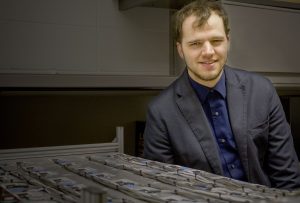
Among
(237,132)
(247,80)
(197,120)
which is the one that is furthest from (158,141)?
(247,80)

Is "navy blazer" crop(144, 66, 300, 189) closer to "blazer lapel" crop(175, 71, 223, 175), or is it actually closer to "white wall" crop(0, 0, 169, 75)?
"blazer lapel" crop(175, 71, 223, 175)

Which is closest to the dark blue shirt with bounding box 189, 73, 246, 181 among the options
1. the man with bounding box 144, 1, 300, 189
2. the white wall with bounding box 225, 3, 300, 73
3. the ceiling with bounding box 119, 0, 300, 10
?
the man with bounding box 144, 1, 300, 189

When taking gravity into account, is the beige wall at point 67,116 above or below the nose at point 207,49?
below

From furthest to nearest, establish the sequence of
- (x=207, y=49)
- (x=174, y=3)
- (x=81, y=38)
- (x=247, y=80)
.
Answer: (x=174, y=3)
(x=81, y=38)
(x=247, y=80)
(x=207, y=49)

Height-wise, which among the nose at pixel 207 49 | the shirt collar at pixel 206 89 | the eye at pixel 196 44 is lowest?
the shirt collar at pixel 206 89

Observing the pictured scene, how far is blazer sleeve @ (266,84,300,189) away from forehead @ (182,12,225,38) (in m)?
0.33

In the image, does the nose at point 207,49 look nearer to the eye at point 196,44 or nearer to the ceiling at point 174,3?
the eye at point 196,44

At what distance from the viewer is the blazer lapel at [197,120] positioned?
4.48 feet

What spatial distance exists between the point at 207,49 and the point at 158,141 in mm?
368

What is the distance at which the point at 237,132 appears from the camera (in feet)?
4.55

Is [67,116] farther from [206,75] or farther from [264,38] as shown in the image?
[264,38]

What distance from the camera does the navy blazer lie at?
4.57 feet

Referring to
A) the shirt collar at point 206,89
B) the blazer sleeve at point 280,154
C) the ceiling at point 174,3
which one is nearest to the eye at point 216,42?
the shirt collar at point 206,89

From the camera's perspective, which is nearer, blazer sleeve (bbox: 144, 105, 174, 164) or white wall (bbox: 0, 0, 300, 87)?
blazer sleeve (bbox: 144, 105, 174, 164)
